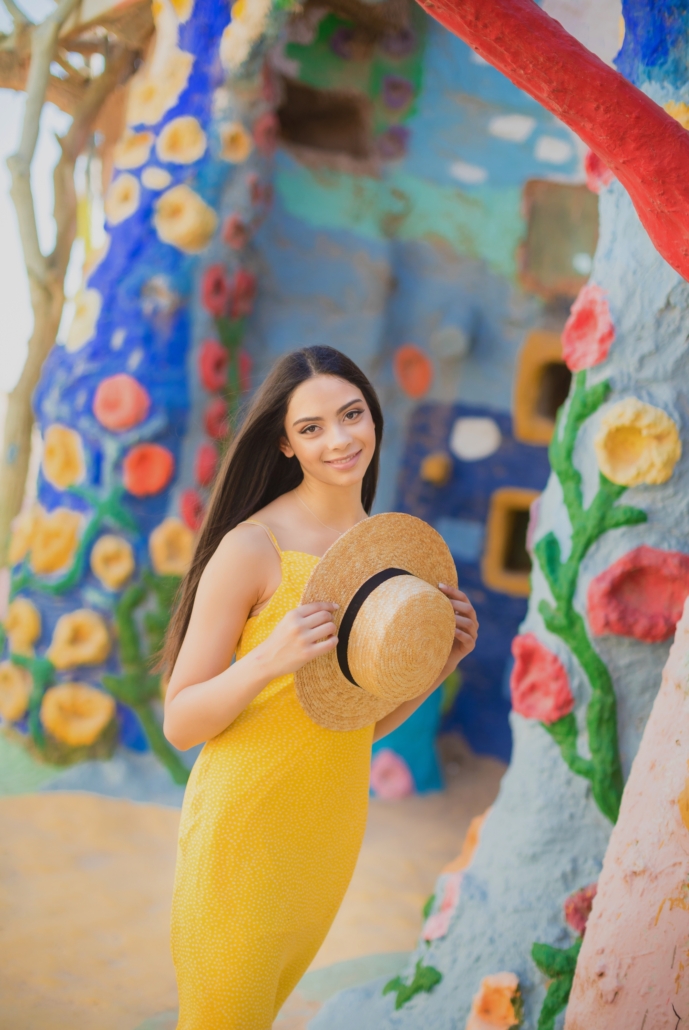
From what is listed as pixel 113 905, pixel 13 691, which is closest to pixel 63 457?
pixel 13 691

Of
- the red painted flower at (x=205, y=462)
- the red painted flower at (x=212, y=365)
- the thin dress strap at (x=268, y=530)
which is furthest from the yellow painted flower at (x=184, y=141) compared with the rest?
the thin dress strap at (x=268, y=530)

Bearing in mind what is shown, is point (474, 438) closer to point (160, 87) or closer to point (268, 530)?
point (160, 87)

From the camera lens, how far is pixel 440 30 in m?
4.95

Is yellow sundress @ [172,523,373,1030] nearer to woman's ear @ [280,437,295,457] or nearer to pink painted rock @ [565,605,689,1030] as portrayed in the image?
woman's ear @ [280,437,295,457]

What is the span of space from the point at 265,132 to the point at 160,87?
54 centimetres

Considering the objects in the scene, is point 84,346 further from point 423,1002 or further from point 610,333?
point 423,1002

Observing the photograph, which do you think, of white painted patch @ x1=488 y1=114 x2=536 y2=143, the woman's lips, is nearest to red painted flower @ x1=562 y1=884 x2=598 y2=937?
the woman's lips

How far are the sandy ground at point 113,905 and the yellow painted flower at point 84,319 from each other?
6.96 ft

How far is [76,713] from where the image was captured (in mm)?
4055

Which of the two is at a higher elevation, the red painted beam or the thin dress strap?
the red painted beam

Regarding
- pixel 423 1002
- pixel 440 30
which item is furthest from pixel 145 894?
pixel 440 30

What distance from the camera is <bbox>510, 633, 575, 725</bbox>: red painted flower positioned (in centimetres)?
237

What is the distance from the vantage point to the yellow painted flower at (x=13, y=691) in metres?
4.06

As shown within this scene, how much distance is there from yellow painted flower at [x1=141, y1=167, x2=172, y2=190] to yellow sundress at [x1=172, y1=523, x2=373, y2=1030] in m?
3.15
